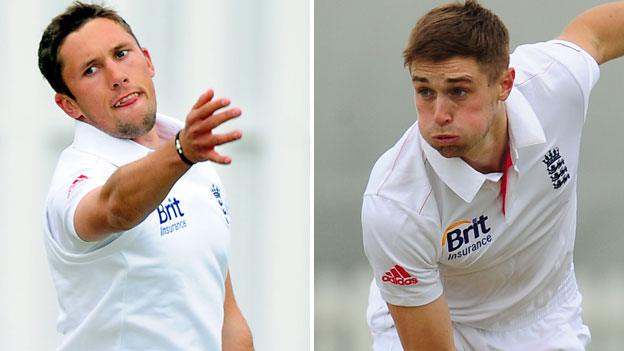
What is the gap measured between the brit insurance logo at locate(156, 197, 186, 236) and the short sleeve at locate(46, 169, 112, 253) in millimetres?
167

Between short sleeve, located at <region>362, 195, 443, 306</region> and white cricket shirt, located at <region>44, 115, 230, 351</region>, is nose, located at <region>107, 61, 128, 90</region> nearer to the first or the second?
white cricket shirt, located at <region>44, 115, 230, 351</region>

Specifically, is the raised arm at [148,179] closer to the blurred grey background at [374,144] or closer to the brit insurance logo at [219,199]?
the brit insurance logo at [219,199]

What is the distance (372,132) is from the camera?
223 inches

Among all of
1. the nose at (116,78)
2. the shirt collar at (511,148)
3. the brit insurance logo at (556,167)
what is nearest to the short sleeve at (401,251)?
the shirt collar at (511,148)

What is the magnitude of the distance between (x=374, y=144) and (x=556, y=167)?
6.17 feet

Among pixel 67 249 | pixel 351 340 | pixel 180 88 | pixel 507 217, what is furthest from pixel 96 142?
pixel 351 340

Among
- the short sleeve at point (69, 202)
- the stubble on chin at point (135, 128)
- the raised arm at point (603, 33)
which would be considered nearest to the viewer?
the short sleeve at point (69, 202)

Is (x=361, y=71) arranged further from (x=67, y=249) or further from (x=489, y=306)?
(x=67, y=249)

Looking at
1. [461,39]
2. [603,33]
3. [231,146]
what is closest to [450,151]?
[461,39]

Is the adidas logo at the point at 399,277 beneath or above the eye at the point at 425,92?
beneath

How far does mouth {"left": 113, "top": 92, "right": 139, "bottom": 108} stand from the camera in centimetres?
355

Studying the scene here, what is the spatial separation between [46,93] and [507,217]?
96.9 inches

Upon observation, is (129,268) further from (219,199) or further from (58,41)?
(58,41)

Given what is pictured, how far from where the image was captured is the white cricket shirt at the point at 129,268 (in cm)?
339
